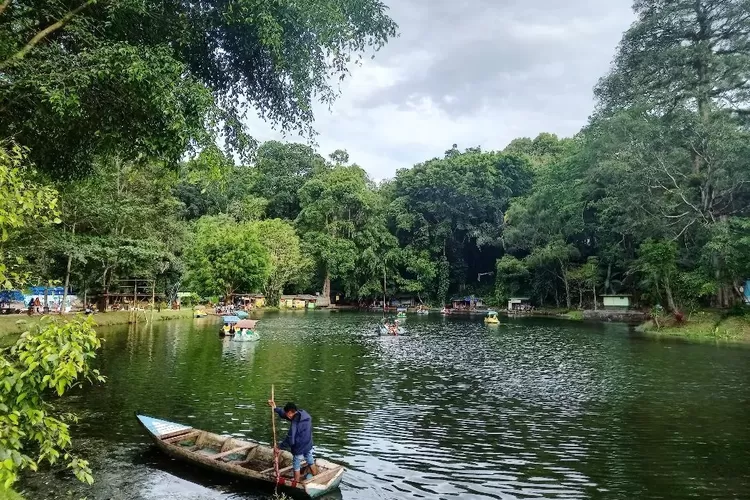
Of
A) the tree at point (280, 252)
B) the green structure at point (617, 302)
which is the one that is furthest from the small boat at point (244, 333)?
the green structure at point (617, 302)

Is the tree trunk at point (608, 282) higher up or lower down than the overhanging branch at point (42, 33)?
lower down

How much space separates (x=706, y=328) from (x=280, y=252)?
59.3 metres

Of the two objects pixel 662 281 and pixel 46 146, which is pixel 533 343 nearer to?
pixel 662 281

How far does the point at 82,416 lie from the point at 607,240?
6364 cm

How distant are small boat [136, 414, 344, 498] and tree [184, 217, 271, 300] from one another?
2380 inches

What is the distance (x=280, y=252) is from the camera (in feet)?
282

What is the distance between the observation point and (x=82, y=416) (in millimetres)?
16703

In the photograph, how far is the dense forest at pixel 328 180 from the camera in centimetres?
1076

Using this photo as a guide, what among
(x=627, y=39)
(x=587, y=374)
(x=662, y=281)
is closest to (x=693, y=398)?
(x=587, y=374)

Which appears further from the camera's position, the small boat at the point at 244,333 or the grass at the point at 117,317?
the small boat at the point at 244,333

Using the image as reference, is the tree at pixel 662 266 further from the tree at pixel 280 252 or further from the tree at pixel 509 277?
the tree at pixel 280 252

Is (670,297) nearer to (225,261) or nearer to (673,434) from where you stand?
(673,434)

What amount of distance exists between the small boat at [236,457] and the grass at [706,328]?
132ft

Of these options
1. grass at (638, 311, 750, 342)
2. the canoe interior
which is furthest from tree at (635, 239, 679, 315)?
the canoe interior
